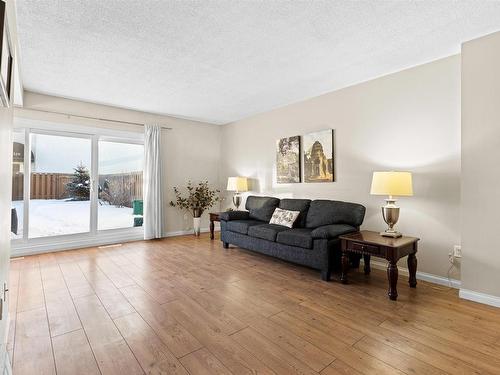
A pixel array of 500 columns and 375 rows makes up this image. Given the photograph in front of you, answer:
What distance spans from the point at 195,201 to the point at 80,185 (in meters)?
2.15

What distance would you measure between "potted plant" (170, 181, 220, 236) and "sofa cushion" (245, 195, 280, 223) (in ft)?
4.55

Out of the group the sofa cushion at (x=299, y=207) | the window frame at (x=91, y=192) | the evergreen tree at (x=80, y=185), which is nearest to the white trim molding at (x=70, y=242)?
the window frame at (x=91, y=192)

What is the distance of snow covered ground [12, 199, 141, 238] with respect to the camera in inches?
164

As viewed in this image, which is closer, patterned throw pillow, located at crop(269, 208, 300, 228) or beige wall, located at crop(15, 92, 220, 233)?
patterned throw pillow, located at crop(269, 208, 300, 228)

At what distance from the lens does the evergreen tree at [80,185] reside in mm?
4566

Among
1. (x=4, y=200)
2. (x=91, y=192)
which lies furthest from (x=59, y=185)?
(x=4, y=200)

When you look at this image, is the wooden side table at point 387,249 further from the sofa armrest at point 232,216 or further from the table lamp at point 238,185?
the table lamp at point 238,185

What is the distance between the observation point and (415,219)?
307 centimetres

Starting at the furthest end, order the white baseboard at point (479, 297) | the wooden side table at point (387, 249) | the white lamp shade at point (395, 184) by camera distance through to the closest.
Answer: the white lamp shade at point (395, 184) < the wooden side table at point (387, 249) < the white baseboard at point (479, 297)

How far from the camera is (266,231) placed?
363cm

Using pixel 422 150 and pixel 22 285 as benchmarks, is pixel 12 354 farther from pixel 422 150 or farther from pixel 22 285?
pixel 422 150

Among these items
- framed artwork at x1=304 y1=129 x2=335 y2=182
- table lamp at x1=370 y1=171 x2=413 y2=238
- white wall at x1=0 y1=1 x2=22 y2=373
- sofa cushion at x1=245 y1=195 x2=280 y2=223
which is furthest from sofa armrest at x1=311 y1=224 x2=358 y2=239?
white wall at x1=0 y1=1 x2=22 y2=373

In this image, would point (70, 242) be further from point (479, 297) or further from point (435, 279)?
point (479, 297)

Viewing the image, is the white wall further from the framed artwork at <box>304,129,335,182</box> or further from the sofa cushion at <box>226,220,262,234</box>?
the framed artwork at <box>304,129,335,182</box>
